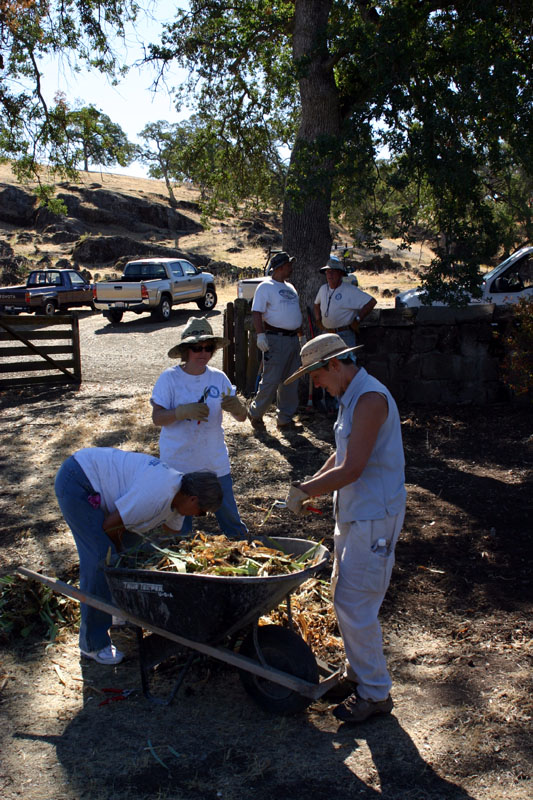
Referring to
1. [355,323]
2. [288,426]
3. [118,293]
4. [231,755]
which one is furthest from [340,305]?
[118,293]

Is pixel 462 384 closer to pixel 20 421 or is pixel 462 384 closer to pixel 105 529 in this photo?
pixel 20 421

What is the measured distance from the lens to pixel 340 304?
29.5 feet

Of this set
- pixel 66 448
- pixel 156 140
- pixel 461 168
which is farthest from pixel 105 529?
pixel 156 140

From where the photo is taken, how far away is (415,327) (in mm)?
10094

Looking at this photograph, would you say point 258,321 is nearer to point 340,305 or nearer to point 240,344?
point 340,305

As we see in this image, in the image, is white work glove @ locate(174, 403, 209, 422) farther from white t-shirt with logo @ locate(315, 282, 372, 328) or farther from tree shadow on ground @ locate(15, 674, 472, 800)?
white t-shirt with logo @ locate(315, 282, 372, 328)

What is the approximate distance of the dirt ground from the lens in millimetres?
3291

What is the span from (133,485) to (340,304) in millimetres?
5528

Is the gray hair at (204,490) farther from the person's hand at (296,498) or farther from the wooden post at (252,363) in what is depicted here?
the wooden post at (252,363)

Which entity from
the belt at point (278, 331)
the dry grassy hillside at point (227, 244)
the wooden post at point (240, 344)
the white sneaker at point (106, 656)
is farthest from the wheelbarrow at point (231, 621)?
the dry grassy hillside at point (227, 244)

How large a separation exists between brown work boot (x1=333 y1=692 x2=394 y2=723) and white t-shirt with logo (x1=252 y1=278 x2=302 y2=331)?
5583 mm

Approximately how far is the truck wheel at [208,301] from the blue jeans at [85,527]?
2106 cm

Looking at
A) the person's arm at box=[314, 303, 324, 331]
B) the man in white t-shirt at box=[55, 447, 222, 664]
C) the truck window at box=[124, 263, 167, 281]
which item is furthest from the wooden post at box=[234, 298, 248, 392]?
the truck window at box=[124, 263, 167, 281]

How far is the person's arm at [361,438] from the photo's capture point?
3463 mm
